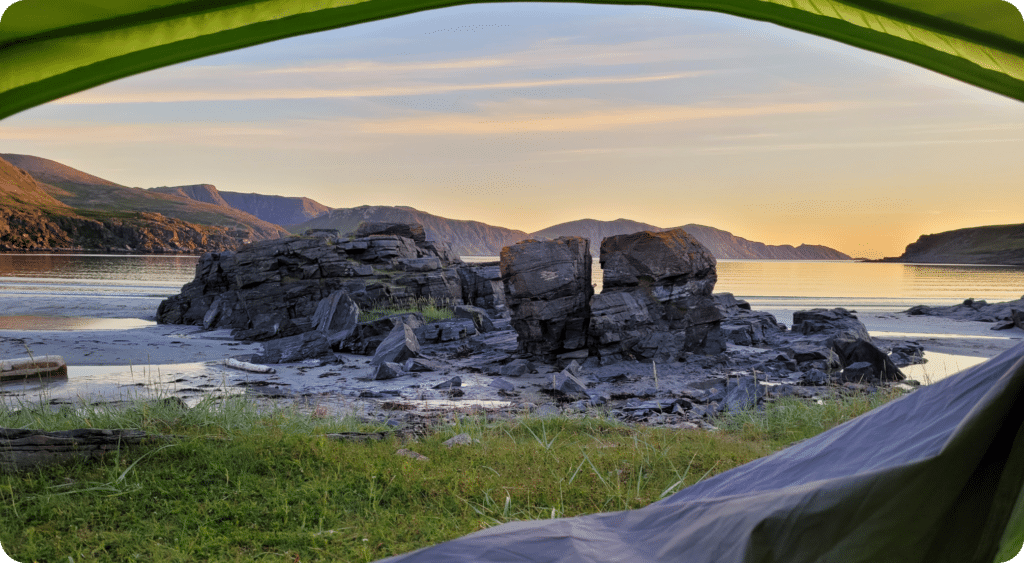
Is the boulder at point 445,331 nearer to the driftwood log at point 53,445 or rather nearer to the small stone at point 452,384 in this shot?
the small stone at point 452,384

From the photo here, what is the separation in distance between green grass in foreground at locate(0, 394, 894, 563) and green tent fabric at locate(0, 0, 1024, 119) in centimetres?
247

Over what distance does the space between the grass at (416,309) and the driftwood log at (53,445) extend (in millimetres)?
15254

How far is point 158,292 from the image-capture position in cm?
3422

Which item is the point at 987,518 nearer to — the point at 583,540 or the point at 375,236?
the point at 583,540

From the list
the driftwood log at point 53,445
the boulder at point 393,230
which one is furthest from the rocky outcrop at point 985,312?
the driftwood log at point 53,445

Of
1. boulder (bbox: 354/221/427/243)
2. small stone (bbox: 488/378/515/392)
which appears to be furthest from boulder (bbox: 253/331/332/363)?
boulder (bbox: 354/221/427/243)

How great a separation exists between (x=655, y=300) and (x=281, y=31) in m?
14.7

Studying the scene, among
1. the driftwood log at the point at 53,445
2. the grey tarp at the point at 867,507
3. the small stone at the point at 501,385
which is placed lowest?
the small stone at the point at 501,385

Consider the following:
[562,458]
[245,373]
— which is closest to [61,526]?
[562,458]

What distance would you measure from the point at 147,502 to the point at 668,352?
13122mm

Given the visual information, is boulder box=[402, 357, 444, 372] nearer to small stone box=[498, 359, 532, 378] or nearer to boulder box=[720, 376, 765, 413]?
small stone box=[498, 359, 532, 378]

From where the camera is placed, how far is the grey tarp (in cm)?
145

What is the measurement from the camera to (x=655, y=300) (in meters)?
15.3

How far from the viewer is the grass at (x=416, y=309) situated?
803 inches
